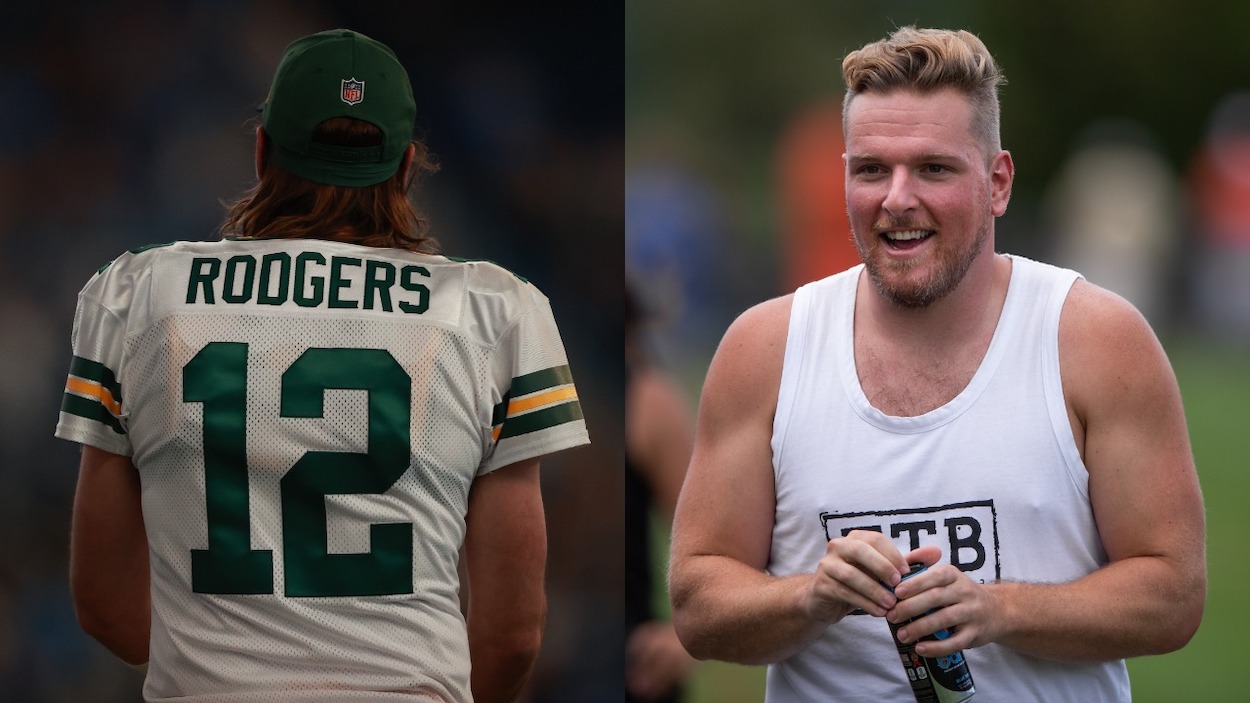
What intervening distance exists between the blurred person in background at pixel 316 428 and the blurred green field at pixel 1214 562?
5757mm

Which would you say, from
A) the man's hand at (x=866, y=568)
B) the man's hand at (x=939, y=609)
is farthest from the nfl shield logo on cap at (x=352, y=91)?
the man's hand at (x=939, y=609)

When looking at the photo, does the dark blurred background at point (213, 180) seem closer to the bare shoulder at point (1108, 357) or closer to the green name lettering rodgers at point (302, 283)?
the green name lettering rodgers at point (302, 283)

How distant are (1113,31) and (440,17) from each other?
3492 cm

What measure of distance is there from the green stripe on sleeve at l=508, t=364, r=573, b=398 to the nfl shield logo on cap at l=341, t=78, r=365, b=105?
1.70 ft

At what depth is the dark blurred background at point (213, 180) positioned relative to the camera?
12.6 feet

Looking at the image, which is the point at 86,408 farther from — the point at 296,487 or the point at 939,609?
the point at 939,609

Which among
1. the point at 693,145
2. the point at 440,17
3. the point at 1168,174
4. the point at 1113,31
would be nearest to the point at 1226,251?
the point at 1168,174

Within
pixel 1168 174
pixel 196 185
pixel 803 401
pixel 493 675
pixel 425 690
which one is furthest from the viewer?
pixel 1168 174

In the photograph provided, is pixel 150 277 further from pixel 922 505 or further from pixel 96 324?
pixel 922 505

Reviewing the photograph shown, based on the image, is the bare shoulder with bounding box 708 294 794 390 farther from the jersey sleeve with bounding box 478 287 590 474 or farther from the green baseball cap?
the green baseball cap

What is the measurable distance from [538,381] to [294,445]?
403 mm

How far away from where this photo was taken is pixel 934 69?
277cm

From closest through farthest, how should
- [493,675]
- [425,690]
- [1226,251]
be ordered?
1. [425,690]
2. [493,675]
3. [1226,251]

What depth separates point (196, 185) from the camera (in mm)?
3889
